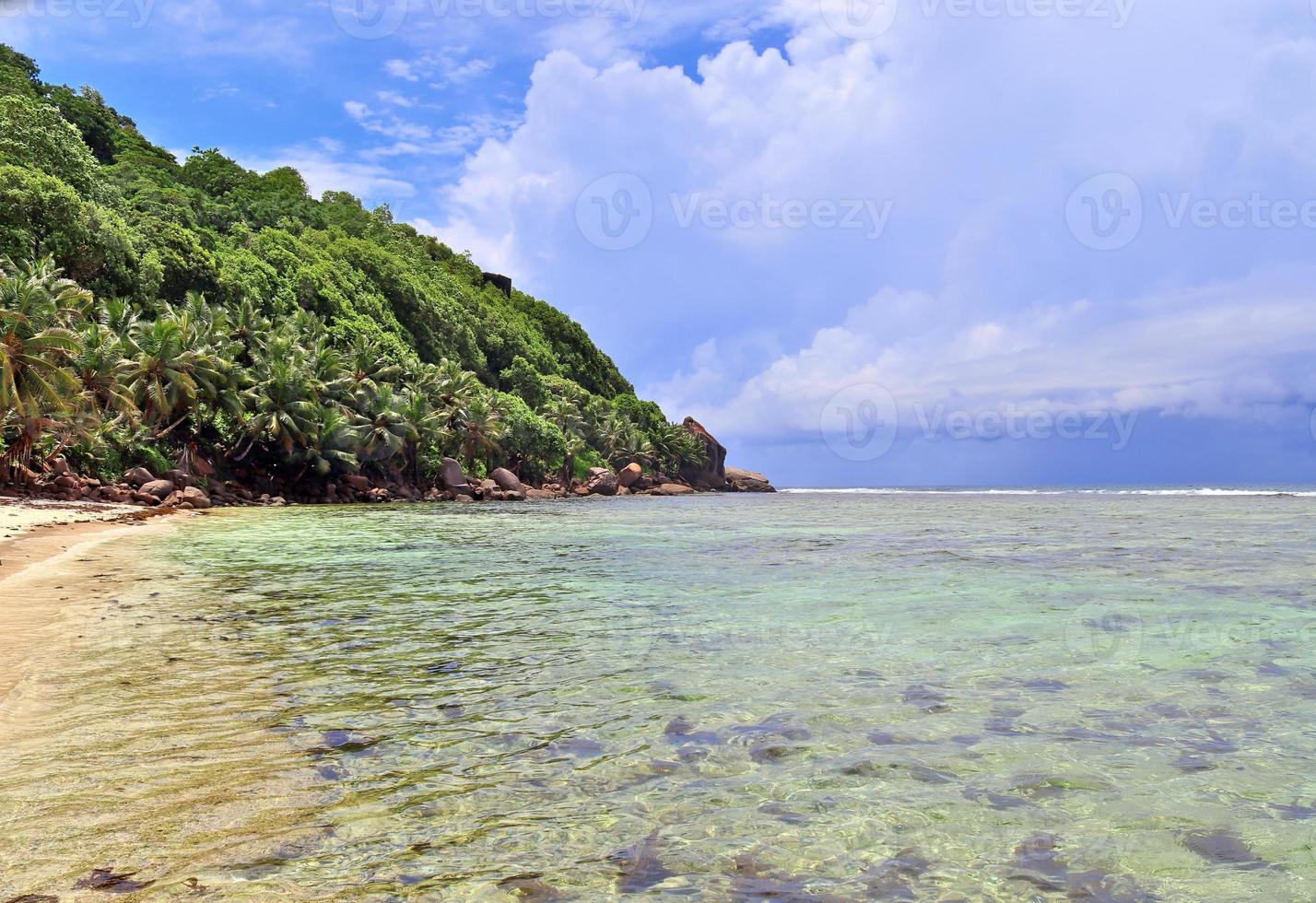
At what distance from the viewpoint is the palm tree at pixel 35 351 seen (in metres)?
29.4

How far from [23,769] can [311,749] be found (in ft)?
5.76

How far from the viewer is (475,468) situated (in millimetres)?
80062

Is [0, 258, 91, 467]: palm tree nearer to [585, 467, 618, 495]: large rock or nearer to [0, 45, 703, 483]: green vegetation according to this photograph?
[0, 45, 703, 483]: green vegetation

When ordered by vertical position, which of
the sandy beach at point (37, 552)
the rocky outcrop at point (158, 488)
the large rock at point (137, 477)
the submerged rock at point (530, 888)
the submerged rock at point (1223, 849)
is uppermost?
the large rock at point (137, 477)

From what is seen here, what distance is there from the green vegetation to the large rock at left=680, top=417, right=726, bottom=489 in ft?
17.4

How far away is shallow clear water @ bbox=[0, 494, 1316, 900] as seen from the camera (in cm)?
411

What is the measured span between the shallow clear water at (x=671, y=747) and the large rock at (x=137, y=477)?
37244 mm

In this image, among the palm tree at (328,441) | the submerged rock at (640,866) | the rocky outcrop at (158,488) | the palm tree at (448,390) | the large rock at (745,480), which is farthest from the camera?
the large rock at (745,480)

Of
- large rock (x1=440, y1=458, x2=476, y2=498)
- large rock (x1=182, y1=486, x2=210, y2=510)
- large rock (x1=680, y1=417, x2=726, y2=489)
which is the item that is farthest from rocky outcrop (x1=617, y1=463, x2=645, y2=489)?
large rock (x1=182, y1=486, x2=210, y2=510)

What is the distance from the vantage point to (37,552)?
19.2 m

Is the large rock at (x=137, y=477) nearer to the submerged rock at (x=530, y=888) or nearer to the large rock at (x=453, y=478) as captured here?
the large rock at (x=453, y=478)

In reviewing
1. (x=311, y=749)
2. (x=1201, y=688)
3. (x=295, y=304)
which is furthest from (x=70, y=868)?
(x=295, y=304)

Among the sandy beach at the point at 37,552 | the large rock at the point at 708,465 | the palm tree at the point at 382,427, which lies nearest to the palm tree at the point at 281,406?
the palm tree at the point at 382,427

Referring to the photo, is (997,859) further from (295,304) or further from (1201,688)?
(295,304)
